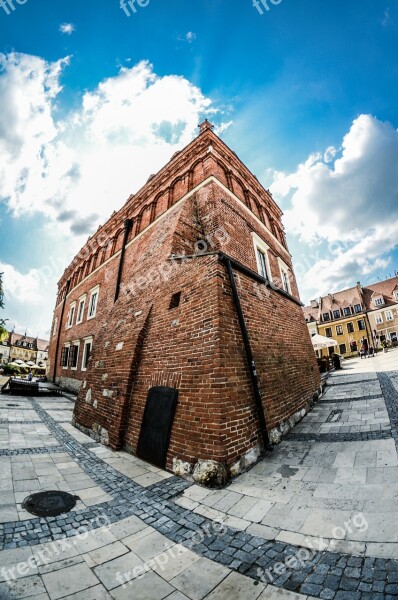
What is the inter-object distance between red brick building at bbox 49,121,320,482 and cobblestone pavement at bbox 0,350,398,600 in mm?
734

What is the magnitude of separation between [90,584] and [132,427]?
3.49 meters

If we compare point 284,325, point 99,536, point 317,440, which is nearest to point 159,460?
point 99,536

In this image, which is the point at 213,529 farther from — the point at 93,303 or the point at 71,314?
the point at 71,314

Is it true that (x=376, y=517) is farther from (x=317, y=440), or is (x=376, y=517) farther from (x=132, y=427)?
(x=132, y=427)

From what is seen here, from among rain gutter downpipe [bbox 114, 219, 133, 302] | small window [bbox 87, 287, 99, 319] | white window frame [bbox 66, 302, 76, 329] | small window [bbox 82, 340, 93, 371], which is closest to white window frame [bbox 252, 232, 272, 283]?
rain gutter downpipe [bbox 114, 219, 133, 302]

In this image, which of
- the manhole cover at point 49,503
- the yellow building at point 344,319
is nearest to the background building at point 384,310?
the yellow building at point 344,319

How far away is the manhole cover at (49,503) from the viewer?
3133 millimetres

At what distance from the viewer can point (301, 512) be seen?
296 centimetres

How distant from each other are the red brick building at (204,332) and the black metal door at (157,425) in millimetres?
80

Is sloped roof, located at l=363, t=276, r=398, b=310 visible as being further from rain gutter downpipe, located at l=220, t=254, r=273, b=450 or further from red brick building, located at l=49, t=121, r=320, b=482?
rain gutter downpipe, located at l=220, t=254, r=273, b=450

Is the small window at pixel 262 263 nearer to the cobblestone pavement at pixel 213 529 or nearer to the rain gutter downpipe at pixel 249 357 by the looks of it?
the rain gutter downpipe at pixel 249 357

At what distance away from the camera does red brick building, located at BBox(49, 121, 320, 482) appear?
14.8ft

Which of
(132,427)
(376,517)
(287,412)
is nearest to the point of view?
(376,517)

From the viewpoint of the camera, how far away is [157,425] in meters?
4.94
